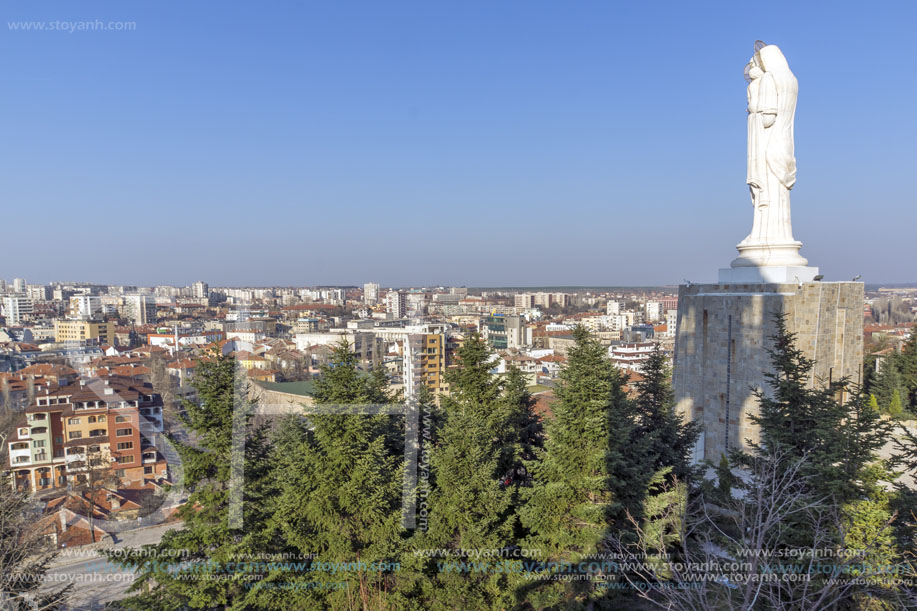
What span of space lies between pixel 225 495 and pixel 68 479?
20341mm

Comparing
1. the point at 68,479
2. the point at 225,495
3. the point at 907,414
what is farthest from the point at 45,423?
the point at 907,414

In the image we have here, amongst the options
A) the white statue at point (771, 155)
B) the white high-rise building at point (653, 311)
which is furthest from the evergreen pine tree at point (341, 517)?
the white high-rise building at point (653, 311)

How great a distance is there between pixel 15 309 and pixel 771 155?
98.5 meters

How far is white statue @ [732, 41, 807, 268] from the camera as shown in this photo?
9.91 m

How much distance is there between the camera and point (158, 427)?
25281mm

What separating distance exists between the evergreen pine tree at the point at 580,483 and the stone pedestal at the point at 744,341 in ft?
12.1

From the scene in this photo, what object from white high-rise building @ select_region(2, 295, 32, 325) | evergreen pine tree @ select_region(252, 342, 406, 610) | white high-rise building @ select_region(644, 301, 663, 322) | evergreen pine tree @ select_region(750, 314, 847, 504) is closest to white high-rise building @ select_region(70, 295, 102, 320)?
white high-rise building @ select_region(2, 295, 32, 325)

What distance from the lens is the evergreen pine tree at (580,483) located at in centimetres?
684

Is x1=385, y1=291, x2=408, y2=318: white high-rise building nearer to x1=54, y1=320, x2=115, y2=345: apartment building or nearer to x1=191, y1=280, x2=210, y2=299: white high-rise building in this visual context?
x1=54, y1=320, x2=115, y2=345: apartment building

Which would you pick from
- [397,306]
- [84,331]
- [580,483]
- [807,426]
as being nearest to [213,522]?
[580,483]

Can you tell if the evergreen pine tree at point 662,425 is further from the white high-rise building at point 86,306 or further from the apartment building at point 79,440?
the white high-rise building at point 86,306

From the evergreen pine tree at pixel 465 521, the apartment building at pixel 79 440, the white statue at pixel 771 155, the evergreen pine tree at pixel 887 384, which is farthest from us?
the apartment building at pixel 79 440

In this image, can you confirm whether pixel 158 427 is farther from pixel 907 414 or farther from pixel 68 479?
pixel 907 414

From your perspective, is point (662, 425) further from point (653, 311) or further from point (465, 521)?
point (653, 311)
